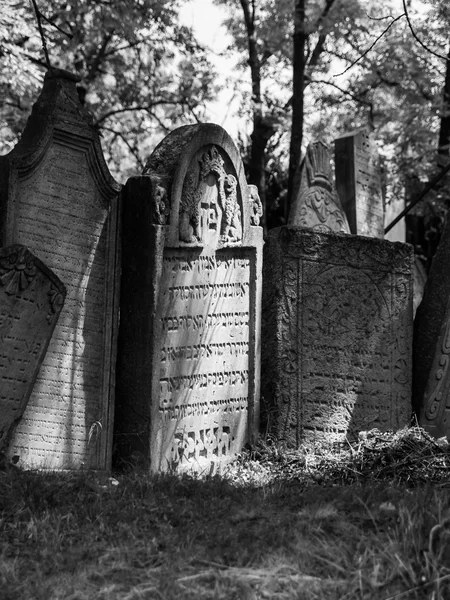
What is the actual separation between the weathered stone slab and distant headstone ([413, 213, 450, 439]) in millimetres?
157

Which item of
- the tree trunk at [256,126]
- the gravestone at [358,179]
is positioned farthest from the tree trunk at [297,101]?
the gravestone at [358,179]

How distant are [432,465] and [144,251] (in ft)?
7.81

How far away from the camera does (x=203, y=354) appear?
7305 millimetres

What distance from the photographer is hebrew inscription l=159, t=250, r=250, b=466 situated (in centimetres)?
700

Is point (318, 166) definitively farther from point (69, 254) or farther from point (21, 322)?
point (21, 322)

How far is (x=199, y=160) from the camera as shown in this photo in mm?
7398

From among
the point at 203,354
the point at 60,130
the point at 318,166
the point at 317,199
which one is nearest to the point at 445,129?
the point at 318,166

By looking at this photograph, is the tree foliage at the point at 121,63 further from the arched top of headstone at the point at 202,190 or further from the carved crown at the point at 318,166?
the arched top of headstone at the point at 202,190

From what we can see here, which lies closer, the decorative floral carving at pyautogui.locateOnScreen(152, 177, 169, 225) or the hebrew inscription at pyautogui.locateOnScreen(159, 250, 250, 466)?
the decorative floral carving at pyautogui.locateOnScreen(152, 177, 169, 225)

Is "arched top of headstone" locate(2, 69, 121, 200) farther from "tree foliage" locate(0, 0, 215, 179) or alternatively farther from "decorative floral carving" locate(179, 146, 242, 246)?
"tree foliage" locate(0, 0, 215, 179)

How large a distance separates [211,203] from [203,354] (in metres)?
1.09

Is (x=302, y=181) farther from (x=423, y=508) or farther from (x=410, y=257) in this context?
(x=423, y=508)

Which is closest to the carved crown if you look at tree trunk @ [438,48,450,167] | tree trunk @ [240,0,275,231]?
tree trunk @ [240,0,275,231]

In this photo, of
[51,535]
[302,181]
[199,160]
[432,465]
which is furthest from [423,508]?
[302,181]
